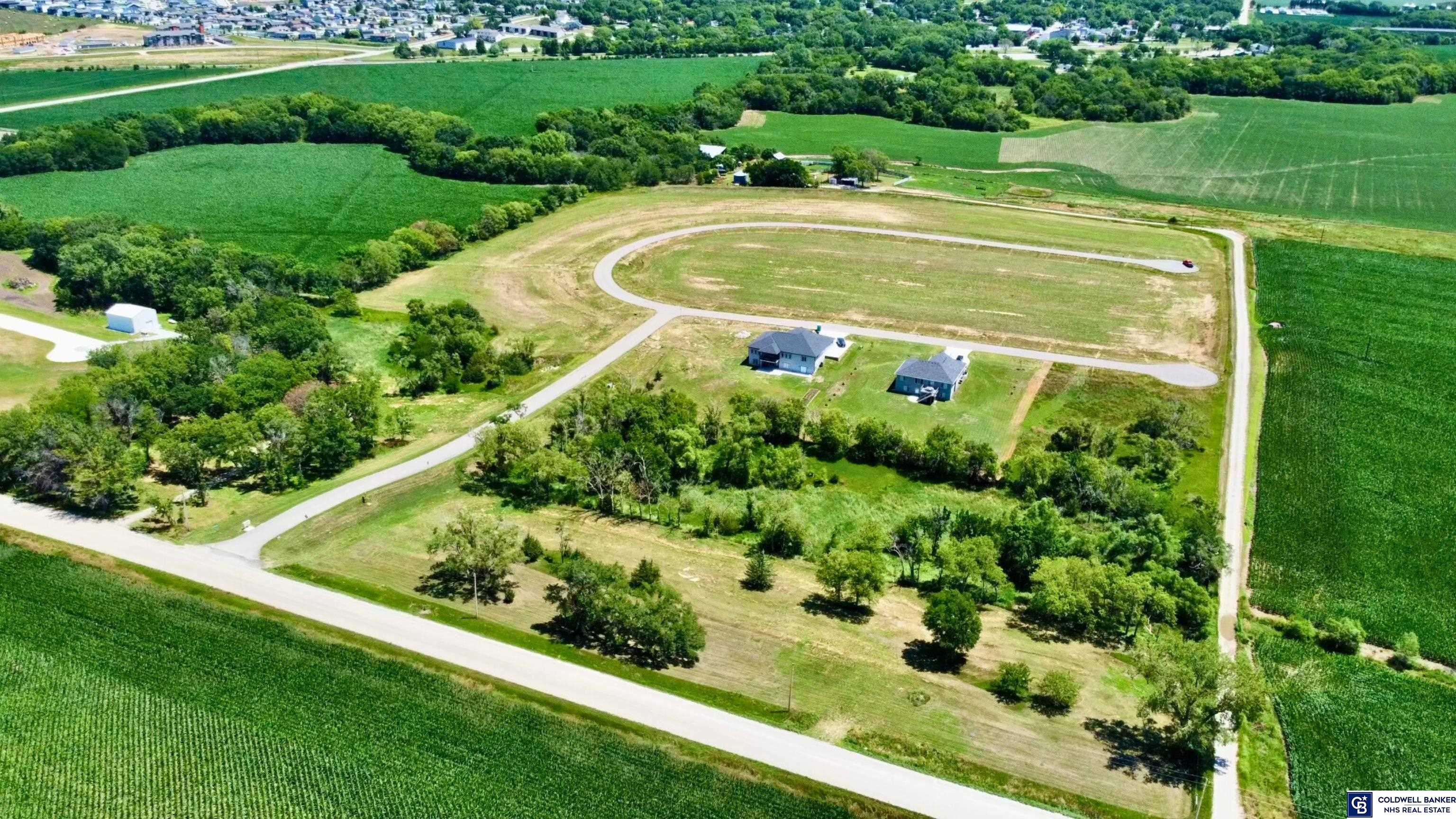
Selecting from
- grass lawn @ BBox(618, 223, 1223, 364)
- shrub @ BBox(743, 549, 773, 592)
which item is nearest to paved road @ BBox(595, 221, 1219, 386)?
grass lawn @ BBox(618, 223, 1223, 364)

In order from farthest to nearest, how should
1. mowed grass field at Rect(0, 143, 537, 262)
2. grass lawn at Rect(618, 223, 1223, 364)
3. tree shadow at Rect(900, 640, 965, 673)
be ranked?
1. mowed grass field at Rect(0, 143, 537, 262)
2. grass lawn at Rect(618, 223, 1223, 364)
3. tree shadow at Rect(900, 640, 965, 673)

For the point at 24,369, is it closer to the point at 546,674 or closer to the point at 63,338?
the point at 63,338

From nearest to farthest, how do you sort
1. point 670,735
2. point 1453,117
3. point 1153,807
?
point 1153,807, point 670,735, point 1453,117

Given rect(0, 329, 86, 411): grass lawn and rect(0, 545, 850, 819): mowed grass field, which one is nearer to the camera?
rect(0, 545, 850, 819): mowed grass field

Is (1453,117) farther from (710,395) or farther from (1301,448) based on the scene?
(710,395)

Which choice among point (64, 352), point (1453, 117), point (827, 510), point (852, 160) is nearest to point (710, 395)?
point (827, 510)

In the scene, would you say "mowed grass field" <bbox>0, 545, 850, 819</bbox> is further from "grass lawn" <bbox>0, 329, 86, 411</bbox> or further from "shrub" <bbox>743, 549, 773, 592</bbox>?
"grass lawn" <bbox>0, 329, 86, 411</bbox>

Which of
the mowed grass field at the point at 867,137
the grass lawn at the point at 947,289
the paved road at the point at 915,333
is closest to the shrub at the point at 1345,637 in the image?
the paved road at the point at 915,333
